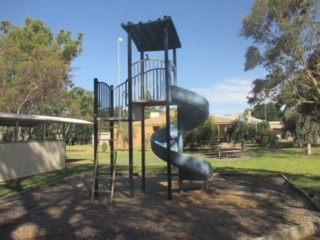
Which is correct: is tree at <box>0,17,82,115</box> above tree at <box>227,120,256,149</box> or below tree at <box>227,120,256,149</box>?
above

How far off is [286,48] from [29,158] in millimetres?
16427

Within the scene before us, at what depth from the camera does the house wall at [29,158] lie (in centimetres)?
1296

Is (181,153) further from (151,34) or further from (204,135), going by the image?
(204,135)

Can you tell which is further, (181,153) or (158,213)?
(181,153)

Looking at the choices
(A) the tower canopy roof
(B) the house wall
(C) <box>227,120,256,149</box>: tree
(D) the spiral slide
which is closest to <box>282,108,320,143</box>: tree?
(C) <box>227,120,256,149</box>: tree

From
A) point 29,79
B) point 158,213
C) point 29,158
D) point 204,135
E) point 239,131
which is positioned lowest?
point 158,213

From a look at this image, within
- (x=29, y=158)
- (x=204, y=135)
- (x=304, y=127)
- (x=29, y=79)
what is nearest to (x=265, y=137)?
(x=304, y=127)

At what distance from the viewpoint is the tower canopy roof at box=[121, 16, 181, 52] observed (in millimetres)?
8906

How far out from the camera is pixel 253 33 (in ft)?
76.1

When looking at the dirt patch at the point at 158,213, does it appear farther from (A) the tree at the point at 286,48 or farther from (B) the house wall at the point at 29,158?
(A) the tree at the point at 286,48

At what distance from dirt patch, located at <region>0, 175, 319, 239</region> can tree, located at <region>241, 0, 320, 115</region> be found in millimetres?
13571

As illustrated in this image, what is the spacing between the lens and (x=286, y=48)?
21.5 metres

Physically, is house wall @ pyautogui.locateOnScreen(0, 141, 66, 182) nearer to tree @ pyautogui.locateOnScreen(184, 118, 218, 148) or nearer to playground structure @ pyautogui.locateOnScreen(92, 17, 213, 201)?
playground structure @ pyautogui.locateOnScreen(92, 17, 213, 201)

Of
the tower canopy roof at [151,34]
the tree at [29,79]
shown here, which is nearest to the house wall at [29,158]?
the tower canopy roof at [151,34]
